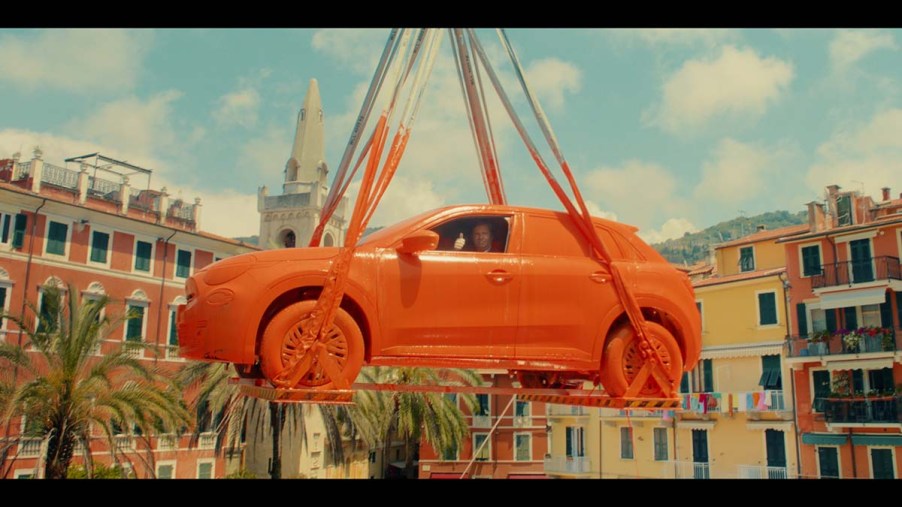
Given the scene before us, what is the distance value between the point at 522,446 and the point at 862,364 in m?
21.0

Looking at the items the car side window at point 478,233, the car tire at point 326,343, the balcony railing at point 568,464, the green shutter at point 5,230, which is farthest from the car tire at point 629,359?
the balcony railing at point 568,464

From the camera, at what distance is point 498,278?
728 cm

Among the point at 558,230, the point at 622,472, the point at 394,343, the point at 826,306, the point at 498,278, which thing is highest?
the point at 826,306

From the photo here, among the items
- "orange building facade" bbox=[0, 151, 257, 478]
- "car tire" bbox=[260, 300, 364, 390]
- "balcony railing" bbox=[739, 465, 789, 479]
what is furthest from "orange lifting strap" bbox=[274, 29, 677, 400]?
"balcony railing" bbox=[739, 465, 789, 479]

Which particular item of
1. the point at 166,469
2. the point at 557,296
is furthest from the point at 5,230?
the point at 557,296

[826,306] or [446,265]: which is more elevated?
[826,306]

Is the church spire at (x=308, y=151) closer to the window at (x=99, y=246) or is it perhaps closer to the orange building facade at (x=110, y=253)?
the orange building facade at (x=110, y=253)

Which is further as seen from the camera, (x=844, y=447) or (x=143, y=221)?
(x=143, y=221)

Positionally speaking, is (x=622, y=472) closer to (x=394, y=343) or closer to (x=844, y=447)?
(x=844, y=447)

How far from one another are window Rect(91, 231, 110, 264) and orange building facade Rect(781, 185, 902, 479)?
103ft

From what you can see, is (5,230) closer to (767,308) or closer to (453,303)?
(453,303)

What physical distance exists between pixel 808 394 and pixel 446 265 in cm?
3517
